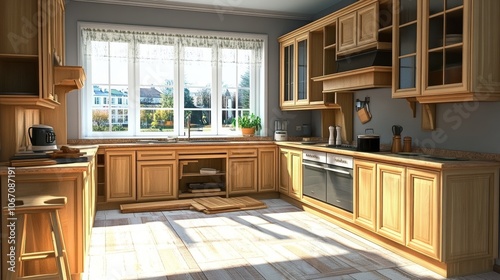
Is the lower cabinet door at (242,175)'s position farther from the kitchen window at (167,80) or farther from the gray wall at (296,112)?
the gray wall at (296,112)

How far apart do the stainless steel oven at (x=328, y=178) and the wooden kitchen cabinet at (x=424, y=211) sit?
0.91 meters

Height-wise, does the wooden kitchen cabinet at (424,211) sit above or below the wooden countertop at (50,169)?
below

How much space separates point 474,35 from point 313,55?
2678 mm

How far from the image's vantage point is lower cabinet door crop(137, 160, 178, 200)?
18.4 feet

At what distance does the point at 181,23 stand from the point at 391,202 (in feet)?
13.0

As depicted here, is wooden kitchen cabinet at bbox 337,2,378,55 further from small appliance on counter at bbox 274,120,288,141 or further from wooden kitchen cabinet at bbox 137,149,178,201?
wooden kitchen cabinet at bbox 137,149,178,201

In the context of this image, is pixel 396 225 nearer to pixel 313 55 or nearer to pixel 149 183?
pixel 313 55

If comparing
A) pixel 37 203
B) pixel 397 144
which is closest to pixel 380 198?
pixel 397 144

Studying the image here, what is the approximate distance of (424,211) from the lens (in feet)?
11.1

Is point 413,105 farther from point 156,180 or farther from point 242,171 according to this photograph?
point 156,180

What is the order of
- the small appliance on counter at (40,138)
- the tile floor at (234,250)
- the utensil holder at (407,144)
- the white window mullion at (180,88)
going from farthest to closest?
the white window mullion at (180,88), the utensil holder at (407,144), the small appliance on counter at (40,138), the tile floor at (234,250)

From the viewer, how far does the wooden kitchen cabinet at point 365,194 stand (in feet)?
13.2

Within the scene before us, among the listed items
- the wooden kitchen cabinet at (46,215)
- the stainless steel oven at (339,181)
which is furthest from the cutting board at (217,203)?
the wooden kitchen cabinet at (46,215)

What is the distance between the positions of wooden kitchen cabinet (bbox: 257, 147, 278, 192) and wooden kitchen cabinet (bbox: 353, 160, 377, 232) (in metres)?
2.04
